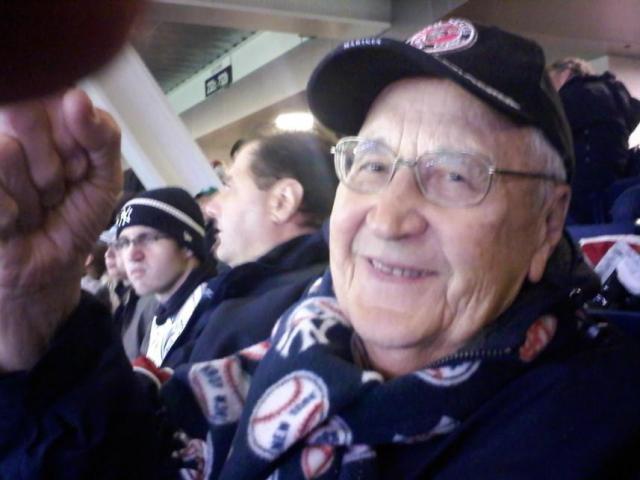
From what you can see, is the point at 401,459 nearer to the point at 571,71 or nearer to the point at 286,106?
the point at 571,71

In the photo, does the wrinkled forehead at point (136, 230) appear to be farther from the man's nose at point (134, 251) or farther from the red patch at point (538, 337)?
the red patch at point (538, 337)

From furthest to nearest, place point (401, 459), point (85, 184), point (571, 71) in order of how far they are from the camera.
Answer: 1. point (571, 71)
2. point (401, 459)
3. point (85, 184)

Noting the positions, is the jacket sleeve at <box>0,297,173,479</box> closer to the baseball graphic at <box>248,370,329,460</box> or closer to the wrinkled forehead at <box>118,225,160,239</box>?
the baseball graphic at <box>248,370,329,460</box>

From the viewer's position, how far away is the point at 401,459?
79cm

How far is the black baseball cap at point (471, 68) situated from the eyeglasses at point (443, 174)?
0.20 ft

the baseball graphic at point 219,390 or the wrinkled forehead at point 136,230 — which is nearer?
the baseball graphic at point 219,390

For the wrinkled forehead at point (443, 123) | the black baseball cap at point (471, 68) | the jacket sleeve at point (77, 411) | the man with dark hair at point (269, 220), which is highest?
the black baseball cap at point (471, 68)

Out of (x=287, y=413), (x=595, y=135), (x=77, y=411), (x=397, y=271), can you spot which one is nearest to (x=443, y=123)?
(x=397, y=271)

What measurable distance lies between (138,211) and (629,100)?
1.52 m

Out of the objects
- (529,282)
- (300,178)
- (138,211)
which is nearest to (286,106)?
(138,211)

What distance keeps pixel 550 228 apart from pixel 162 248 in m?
1.57

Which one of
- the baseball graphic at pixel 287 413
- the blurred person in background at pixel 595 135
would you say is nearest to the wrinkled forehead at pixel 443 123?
the baseball graphic at pixel 287 413

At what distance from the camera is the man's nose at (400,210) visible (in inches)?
31.9

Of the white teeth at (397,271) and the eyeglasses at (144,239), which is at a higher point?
the white teeth at (397,271)
